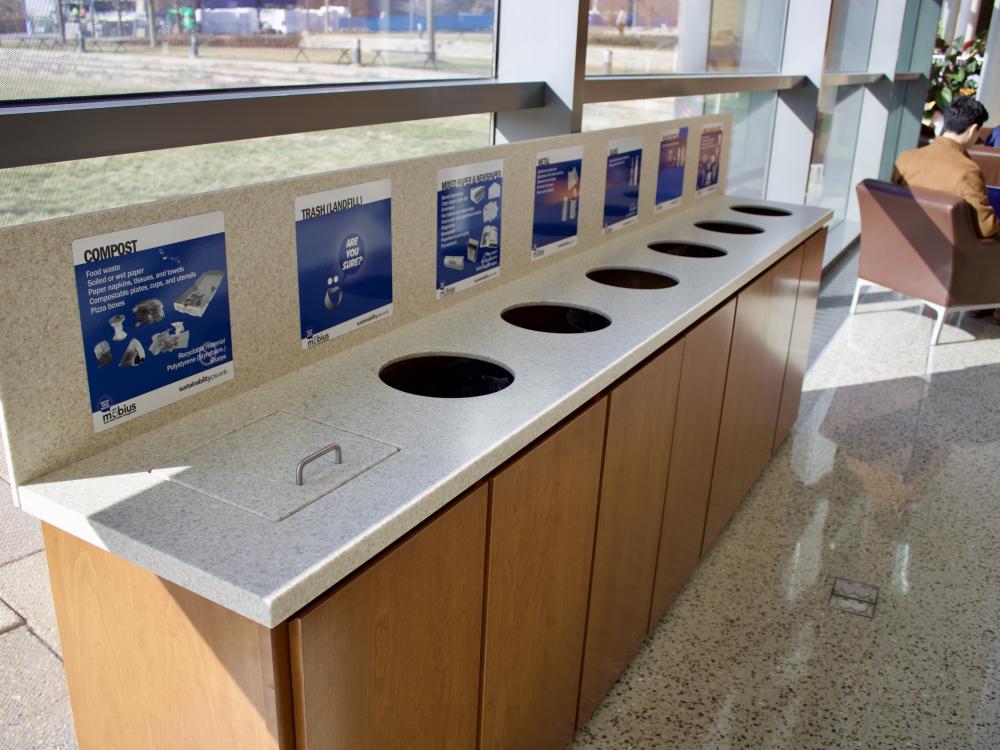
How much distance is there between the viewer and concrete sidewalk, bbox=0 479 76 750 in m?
1.98

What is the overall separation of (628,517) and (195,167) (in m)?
1.24

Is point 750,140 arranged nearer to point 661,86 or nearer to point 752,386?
point 661,86

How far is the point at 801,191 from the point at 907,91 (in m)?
4.34

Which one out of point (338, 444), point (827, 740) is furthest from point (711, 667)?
point (338, 444)

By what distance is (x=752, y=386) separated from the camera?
3.01m

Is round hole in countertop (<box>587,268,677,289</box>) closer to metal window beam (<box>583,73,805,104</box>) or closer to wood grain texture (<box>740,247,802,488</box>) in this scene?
wood grain texture (<box>740,247,802,488</box>)

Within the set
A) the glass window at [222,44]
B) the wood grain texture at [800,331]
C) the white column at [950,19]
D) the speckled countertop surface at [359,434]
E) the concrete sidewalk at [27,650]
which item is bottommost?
the concrete sidewalk at [27,650]

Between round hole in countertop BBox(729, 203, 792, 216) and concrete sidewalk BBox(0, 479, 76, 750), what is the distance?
2.83 m

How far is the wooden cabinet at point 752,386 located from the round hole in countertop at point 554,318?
57cm

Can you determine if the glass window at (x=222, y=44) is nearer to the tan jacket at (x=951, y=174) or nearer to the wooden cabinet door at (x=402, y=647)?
the wooden cabinet door at (x=402, y=647)

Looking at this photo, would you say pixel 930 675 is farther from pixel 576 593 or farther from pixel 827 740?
pixel 576 593

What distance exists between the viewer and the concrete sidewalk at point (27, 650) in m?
1.98

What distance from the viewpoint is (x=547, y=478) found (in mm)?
1612

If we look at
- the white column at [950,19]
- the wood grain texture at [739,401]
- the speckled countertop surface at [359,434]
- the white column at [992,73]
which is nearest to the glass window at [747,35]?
the wood grain texture at [739,401]
